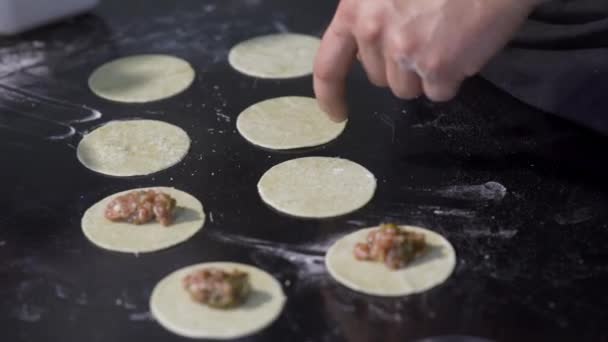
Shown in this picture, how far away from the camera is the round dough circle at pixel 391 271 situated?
153 centimetres

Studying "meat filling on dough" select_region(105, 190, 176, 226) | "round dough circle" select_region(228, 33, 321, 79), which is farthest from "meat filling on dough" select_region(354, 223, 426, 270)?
"round dough circle" select_region(228, 33, 321, 79)

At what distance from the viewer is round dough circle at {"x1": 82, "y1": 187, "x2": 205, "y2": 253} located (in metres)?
1.67

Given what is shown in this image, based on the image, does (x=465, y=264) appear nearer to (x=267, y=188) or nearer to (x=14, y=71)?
(x=267, y=188)

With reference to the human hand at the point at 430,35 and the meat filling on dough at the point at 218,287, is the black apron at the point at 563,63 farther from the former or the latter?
the meat filling on dough at the point at 218,287

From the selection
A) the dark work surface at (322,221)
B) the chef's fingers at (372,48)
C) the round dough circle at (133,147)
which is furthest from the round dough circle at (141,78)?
the chef's fingers at (372,48)

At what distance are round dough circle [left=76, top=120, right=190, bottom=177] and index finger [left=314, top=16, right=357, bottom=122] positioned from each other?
0.39m

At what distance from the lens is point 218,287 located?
4.85ft

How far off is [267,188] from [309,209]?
123 mm

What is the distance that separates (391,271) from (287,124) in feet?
2.04

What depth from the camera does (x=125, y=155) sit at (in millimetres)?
1969

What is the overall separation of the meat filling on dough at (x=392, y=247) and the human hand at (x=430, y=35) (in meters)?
0.28

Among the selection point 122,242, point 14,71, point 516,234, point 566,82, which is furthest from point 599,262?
point 14,71

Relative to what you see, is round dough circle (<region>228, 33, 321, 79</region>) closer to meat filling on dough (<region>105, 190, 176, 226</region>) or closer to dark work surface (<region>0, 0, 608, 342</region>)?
dark work surface (<region>0, 0, 608, 342</region>)

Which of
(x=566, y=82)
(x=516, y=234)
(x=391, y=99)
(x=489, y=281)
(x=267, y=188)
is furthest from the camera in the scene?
(x=391, y=99)
